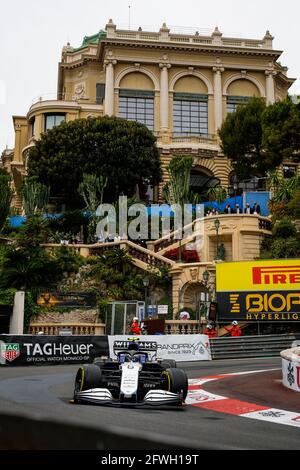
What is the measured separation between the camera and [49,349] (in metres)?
23.0

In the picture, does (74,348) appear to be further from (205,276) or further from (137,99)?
(137,99)

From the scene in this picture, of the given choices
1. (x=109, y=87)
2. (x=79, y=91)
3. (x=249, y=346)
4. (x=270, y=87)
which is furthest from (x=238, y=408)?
(x=79, y=91)

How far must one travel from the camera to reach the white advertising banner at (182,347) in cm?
2414

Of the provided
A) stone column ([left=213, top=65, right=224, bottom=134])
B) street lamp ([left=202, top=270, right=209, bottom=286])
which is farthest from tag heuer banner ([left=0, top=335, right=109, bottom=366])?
stone column ([left=213, top=65, right=224, bottom=134])

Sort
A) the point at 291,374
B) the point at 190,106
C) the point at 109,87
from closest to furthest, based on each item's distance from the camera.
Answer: the point at 291,374, the point at 109,87, the point at 190,106

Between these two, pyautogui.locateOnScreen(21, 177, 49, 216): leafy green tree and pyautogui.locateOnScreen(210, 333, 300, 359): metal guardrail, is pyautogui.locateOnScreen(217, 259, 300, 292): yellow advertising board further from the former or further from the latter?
pyautogui.locateOnScreen(21, 177, 49, 216): leafy green tree

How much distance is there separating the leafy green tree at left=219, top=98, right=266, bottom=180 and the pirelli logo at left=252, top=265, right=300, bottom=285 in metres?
26.8

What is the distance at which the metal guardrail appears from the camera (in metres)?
26.1

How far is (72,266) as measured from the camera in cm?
3797

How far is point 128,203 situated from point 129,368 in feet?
123

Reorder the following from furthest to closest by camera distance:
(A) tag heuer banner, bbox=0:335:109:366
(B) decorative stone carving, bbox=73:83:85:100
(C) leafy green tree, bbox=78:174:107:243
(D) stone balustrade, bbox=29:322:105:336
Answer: (B) decorative stone carving, bbox=73:83:85:100 → (C) leafy green tree, bbox=78:174:107:243 → (D) stone balustrade, bbox=29:322:105:336 → (A) tag heuer banner, bbox=0:335:109:366

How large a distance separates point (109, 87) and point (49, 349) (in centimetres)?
5070
